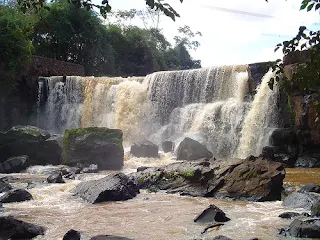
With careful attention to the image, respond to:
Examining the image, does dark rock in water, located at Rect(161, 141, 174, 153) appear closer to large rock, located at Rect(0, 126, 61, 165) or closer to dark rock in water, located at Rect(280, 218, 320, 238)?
large rock, located at Rect(0, 126, 61, 165)

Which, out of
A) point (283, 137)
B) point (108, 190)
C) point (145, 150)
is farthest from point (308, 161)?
point (108, 190)

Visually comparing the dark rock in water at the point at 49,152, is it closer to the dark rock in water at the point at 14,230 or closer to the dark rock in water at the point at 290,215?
the dark rock in water at the point at 14,230

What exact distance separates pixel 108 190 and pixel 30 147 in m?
8.12

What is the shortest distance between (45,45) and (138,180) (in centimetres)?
2635

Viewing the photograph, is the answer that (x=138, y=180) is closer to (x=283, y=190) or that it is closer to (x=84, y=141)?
(x=283, y=190)

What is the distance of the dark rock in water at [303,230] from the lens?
556cm

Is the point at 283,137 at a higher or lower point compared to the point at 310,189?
higher

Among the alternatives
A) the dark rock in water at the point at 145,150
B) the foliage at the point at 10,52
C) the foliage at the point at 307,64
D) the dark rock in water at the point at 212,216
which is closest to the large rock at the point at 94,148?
the dark rock in water at the point at 145,150

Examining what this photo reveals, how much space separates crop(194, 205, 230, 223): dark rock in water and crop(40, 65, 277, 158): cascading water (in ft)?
32.7

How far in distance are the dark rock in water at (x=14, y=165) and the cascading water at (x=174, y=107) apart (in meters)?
6.77

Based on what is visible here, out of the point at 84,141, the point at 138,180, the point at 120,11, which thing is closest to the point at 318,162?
the point at 138,180

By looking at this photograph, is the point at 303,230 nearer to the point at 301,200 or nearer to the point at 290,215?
the point at 290,215

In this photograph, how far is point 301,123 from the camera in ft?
50.1

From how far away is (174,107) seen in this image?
21.2 meters
